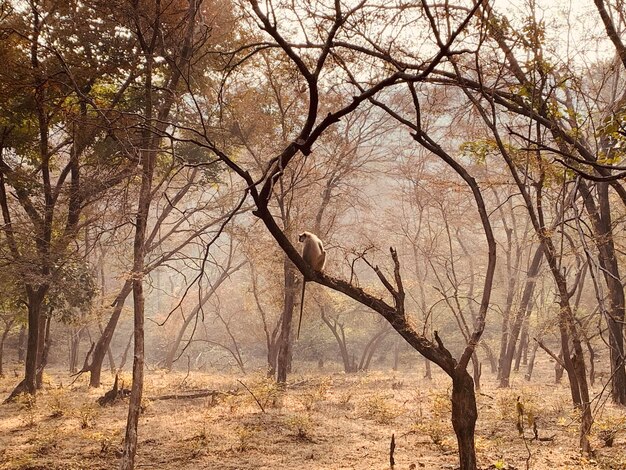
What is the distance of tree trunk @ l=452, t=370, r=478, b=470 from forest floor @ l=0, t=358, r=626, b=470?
116 cm

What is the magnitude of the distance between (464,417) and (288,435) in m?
4.57

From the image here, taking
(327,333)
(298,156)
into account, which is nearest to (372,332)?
Result: (327,333)

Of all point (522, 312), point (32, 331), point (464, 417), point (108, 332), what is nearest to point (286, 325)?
point (108, 332)

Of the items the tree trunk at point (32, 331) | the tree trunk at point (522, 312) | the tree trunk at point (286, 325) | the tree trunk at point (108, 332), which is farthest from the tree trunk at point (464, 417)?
the tree trunk at point (108, 332)

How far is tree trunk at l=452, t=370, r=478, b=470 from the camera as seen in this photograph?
5.02 m

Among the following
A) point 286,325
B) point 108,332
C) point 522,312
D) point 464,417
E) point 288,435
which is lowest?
point 288,435

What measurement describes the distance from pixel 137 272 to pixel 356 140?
12.5 m

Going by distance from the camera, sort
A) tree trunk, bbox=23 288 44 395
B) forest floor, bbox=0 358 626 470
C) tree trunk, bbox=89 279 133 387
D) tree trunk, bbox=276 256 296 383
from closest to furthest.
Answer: forest floor, bbox=0 358 626 470, tree trunk, bbox=23 288 44 395, tree trunk, bbox=276 256 296 383, tree trunk, bbox=89 279 133 387

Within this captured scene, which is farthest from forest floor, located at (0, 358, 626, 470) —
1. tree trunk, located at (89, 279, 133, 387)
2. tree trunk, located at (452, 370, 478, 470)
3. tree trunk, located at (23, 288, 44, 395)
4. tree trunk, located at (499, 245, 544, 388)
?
tree trunk, located at (499, 245, 544, 388)

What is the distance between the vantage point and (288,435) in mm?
8742

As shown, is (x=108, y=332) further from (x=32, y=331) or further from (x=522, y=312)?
(x=522, y=312)

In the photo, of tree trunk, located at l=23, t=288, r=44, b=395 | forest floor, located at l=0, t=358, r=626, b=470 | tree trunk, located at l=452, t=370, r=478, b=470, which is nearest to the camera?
tree trunk, located at l=452, t=370, r=478, b=470

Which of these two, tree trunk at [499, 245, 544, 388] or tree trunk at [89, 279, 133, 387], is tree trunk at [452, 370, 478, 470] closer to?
tree trunk at [499, 245, 544, 388]

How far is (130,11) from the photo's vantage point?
27.1ft
